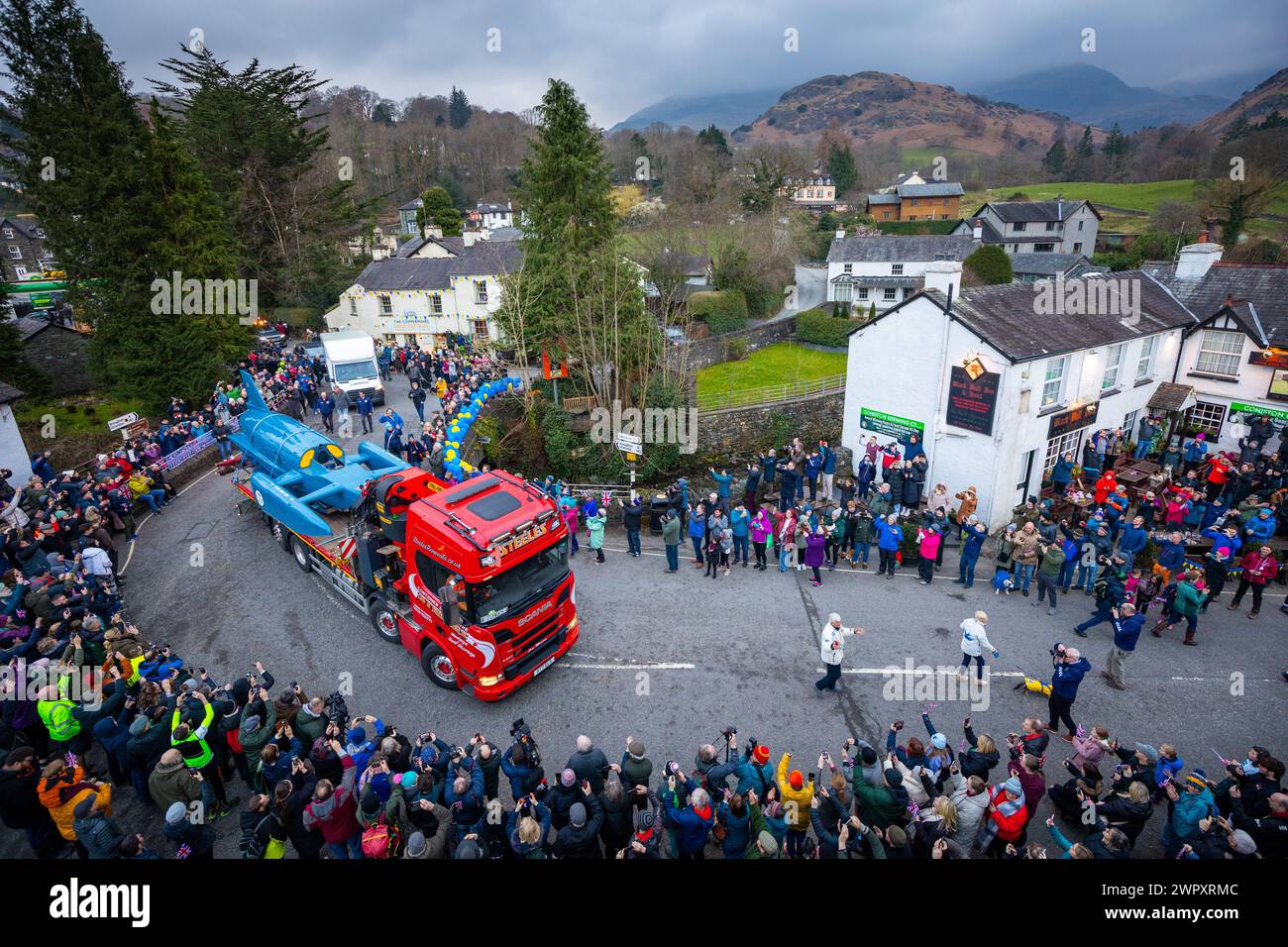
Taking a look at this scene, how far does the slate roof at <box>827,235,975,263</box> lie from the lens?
150ft

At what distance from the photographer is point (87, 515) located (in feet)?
45.0

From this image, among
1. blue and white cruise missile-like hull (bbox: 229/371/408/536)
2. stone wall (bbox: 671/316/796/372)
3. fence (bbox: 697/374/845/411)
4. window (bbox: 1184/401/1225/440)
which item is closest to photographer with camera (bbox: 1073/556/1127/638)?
window (bbox: 1184/401/1225/440)

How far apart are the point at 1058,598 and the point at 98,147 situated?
113 feet

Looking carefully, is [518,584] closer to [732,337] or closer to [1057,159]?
[732,337]

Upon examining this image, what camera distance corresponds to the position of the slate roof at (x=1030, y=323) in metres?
17.1

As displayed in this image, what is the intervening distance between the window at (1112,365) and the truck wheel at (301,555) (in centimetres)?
2298

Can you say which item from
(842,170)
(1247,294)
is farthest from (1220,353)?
Result: (842,170)

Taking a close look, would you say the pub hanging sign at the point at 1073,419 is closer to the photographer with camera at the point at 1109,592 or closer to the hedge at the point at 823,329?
the photographer with camera at the point at 1109,592

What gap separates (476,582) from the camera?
9094mm

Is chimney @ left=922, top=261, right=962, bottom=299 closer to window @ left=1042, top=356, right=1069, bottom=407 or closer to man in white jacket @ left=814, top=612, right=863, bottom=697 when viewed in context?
window @ left=1042, top=356, right=1069, bottom=407

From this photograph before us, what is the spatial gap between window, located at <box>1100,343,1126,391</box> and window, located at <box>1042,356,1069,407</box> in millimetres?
2478

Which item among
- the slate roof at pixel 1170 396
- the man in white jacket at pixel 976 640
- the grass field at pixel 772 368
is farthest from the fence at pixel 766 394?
the man in white jacket at pixel 976 640

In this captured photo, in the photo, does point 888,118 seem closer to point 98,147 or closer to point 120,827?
point 98,147
